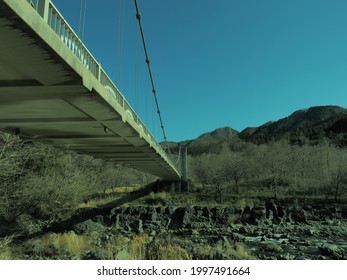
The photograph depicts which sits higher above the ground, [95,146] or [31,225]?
[95,146]

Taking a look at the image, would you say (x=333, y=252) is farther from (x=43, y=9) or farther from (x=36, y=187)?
(x=43, y=9)

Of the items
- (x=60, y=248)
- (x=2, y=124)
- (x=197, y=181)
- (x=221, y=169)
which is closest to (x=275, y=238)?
(x=60, y=248)

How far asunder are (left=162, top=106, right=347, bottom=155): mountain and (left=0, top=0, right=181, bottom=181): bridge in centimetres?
9356

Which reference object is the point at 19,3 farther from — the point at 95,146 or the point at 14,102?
the point at 95,146

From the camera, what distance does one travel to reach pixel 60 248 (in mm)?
16484

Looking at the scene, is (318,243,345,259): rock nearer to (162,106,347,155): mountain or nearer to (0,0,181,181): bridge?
(0,0,181,181): bridge

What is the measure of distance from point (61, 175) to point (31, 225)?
11.5 feet

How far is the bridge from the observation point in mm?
3416

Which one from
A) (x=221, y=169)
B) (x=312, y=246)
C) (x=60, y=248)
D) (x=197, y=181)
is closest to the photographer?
(x=60, y=248)

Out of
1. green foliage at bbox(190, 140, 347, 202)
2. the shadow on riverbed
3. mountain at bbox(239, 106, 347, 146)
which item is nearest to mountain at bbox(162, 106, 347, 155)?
mountain at bbox(239, 106, 347, 146)

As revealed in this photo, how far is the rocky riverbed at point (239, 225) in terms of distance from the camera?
20344 millimetres

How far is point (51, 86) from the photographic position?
17.3ft

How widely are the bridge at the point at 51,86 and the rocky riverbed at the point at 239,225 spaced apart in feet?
38.6

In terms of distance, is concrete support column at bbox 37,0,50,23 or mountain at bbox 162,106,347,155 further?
mountain at bbox 162,106,347,155
